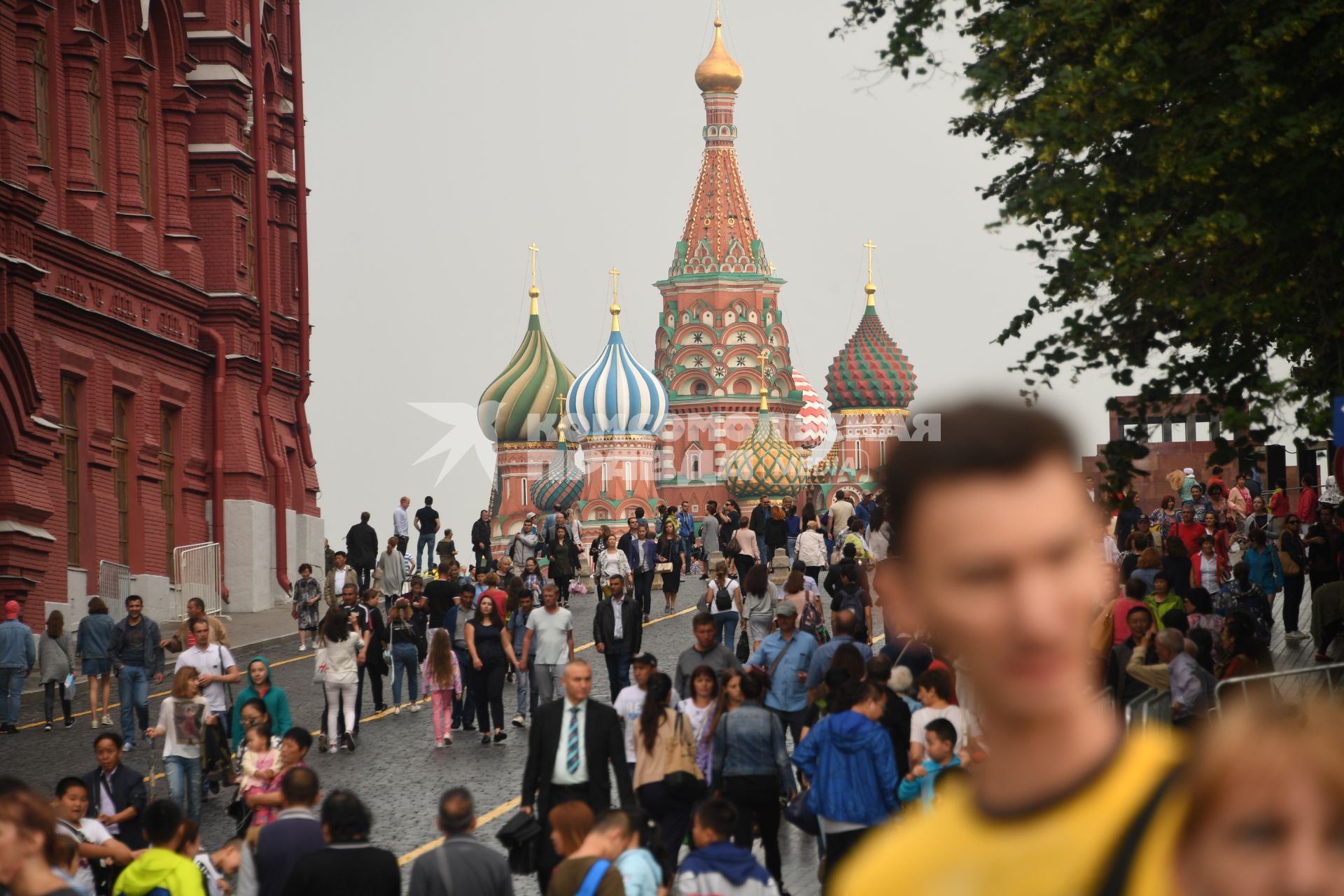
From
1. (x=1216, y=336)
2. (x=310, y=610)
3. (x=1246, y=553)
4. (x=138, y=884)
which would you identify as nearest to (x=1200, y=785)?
(x=138, y=884)

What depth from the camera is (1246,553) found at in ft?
86.9

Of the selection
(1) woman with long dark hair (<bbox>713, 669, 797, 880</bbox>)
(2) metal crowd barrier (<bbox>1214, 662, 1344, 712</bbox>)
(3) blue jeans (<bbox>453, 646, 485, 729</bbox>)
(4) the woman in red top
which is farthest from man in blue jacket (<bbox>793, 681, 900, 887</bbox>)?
(4) the woman in red top

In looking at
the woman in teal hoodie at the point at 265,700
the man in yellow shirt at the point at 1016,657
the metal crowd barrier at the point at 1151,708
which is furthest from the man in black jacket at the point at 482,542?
the man in yellow shirt at the point at 1016,657

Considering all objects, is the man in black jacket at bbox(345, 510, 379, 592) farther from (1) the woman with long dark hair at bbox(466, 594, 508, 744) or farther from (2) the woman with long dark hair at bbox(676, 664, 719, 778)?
(2) the woman with long dark hair at bbox(676, 664, 719, 778)

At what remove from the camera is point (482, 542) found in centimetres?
4697

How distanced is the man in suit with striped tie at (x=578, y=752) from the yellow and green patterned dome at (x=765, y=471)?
92.5m

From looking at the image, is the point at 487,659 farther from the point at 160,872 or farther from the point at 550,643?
the point at 160,872

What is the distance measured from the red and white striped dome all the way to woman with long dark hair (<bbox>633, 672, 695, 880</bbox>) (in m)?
111

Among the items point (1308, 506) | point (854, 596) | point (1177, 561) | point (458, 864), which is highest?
point (1308, 506)

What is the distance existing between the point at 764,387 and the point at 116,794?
333ft

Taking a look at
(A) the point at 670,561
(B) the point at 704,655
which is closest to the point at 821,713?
(B) the point at 704,655

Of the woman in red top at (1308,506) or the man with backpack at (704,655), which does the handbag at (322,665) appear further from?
the woman in red top at (1308,506)

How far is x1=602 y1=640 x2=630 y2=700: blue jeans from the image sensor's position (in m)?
22.5

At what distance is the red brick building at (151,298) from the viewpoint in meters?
35.1
